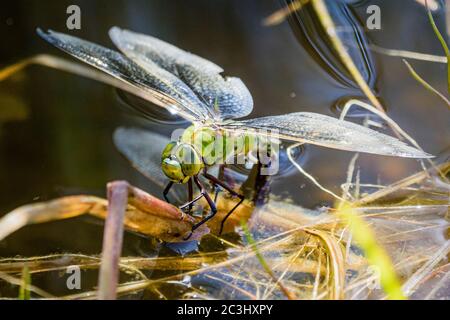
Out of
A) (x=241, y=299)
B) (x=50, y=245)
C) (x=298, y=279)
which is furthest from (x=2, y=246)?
(x=298, y=279)

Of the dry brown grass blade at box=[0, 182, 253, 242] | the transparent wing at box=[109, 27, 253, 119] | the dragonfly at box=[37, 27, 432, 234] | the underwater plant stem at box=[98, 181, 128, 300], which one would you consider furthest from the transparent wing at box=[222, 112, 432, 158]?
the underwater plant stem at box=[98, 181, 128, 300]

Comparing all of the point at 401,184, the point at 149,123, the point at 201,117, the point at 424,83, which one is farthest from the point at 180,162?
the point at 424,83

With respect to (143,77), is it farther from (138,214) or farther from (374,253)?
(374,253)

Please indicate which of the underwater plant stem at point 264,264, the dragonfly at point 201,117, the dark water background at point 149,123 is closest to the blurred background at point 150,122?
the dark water background at point 149,123

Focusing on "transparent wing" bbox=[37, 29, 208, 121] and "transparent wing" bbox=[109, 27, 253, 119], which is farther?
"transparent wing" bbox=[109, 27, 253, 119]

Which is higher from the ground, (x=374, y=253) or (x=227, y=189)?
(x=227, y=189)

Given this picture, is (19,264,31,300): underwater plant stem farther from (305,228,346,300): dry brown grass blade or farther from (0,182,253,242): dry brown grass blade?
(305,228,346,300): dry brown grass blade

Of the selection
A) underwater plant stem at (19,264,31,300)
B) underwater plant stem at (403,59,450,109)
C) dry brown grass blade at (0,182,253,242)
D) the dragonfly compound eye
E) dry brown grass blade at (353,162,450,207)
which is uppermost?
underwater plant stem at (403,59,450,109)
